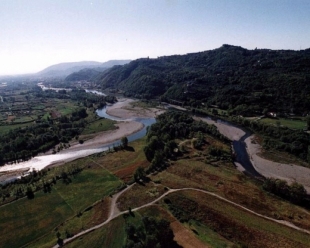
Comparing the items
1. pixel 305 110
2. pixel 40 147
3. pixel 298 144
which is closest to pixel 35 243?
pixel 40 147

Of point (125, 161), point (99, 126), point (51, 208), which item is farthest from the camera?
point (99, 126)

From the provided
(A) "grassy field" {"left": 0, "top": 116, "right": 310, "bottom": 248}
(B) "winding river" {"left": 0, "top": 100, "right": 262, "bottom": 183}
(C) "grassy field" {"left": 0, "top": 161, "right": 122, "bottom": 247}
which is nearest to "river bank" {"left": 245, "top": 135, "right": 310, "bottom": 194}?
(B) "winding river" {"left": 0, "top": 100, "right": 262, "bottom": 183}

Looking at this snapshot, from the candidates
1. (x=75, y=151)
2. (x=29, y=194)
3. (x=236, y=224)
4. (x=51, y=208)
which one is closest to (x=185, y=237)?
(x=236, y=224)

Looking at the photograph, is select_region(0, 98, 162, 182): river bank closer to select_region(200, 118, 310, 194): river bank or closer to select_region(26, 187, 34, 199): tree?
select_region(26, 187, 34, 199): tree

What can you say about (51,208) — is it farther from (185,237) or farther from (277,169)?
(277,169)

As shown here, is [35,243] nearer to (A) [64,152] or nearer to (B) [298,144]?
(A) [64,152]

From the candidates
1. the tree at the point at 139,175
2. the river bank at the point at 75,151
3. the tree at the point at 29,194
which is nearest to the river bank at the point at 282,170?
the tree at the point at 139,175

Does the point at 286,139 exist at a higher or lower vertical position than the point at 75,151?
higher
